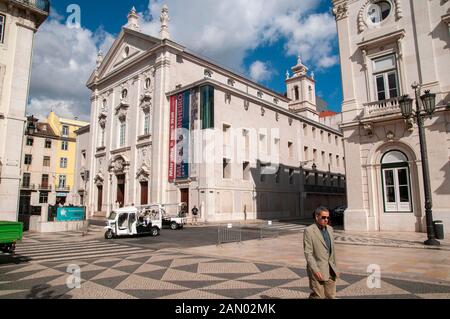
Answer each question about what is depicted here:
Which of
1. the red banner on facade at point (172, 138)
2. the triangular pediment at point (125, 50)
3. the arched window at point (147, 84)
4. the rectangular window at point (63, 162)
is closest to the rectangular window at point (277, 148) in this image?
the red banner on facade at point (172, 138)

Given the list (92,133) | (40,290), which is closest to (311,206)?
(92,133)

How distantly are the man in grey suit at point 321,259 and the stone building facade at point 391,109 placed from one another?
15159mm

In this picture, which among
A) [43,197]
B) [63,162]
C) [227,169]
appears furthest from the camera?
[63,162]

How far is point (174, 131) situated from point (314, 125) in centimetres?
2569

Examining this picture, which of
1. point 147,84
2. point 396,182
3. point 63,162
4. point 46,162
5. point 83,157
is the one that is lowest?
point 396,182

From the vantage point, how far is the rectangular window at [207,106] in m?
31.6

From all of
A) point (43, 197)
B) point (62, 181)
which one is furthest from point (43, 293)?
point (62, 181)

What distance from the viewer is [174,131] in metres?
34.6

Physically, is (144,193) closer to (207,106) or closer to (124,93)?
(207,106)

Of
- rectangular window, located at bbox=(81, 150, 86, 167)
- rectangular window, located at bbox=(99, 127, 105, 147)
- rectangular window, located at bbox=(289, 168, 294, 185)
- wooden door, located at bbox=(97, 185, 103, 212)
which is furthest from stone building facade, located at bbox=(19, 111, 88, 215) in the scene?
rectangular window, located at bbox=(289, 168, 294, 185)

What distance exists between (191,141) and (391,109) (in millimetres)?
19128

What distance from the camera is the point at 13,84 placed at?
20250mm

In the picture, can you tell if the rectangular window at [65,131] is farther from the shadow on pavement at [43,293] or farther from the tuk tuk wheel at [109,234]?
the shadow on pavement at [43,293]

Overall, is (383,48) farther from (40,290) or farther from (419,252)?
(40,290)
